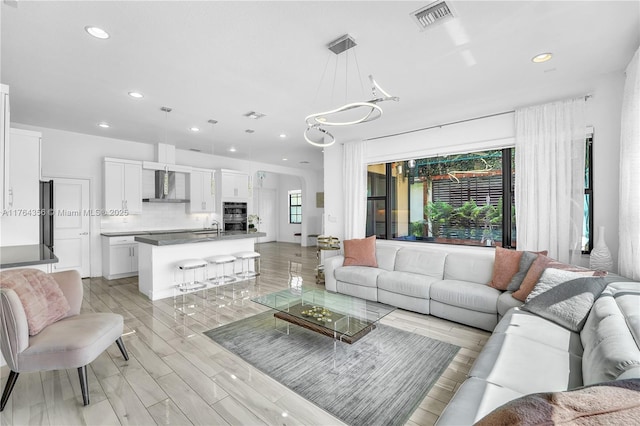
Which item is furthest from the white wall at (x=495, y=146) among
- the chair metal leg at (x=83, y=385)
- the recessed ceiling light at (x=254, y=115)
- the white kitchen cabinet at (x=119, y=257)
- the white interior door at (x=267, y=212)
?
the white interior door at (x=267, y=212)

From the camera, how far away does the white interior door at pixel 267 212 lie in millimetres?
12047

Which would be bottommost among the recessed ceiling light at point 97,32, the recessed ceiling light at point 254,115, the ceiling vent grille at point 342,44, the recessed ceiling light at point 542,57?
the ceiling vent grille at point 342,44

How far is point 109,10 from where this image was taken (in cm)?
221

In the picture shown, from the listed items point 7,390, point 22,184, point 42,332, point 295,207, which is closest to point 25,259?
point 42,332

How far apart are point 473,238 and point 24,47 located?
5929mm

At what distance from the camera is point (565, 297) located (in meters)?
2.54

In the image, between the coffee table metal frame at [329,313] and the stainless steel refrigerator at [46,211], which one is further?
the stainless steel refrigerator at [46,211]

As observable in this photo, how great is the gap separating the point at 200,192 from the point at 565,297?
7149 millimetres

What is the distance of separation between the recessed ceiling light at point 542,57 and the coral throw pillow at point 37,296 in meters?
4.97

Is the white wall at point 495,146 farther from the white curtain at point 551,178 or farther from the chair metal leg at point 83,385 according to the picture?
the chair metal leg at point 83,385

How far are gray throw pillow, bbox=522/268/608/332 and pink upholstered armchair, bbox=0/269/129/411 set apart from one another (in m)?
3.74

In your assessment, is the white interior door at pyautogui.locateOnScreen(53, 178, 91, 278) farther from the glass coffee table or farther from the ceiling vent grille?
the ceiling vent grille

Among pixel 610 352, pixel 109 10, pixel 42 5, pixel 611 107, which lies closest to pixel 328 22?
pixel 109 10

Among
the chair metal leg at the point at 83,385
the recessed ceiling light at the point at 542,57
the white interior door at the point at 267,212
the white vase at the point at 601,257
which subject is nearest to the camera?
the chair metal leg at the point at 83,385
